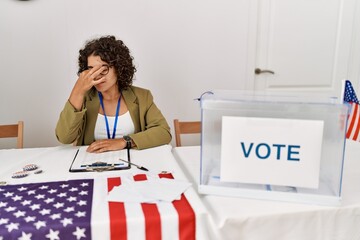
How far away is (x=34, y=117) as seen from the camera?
7.26 ft

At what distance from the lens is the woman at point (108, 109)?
4.48 feet

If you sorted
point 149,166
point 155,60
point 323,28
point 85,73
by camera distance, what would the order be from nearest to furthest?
1. point 149,166
2. point 85,73
3. point 155,60
4. point 323,28

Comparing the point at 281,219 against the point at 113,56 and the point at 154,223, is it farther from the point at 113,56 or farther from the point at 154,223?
the point at 113,56

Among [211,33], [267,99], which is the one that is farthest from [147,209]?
[211,33]

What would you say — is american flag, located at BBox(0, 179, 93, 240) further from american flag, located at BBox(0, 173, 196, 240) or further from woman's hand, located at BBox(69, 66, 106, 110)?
woman's hand, located at BBox(69, 66, 106, 110)

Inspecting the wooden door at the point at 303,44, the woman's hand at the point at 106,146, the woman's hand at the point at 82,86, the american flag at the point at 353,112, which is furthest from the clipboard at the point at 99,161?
the wooden door at the point at 303,44

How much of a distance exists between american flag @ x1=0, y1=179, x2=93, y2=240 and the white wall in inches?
53.6

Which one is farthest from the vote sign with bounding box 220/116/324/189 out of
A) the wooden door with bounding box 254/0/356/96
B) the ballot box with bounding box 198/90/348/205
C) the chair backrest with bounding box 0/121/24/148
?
the wooden door with bounding box 254/0/356/96

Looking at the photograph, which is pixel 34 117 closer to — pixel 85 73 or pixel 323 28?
pixel 85 73

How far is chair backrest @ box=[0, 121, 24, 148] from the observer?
1590 mm

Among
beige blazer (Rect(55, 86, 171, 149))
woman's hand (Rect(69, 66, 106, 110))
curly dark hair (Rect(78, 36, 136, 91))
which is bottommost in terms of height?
beige blazer (Rect(55, 86, 171, 149))

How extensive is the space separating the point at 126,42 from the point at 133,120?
0.90 meters

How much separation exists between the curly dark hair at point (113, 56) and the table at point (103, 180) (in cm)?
40

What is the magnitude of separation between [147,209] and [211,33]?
180 cm
